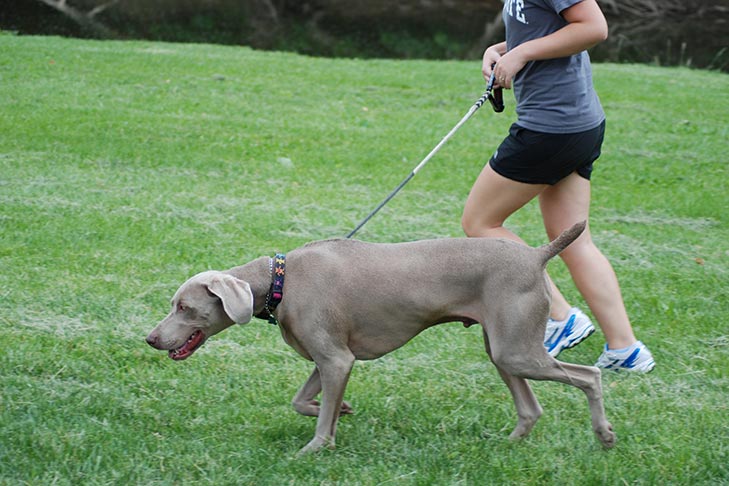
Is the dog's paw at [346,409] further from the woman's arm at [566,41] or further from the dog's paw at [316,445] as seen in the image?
the woman's arm at [566,41]

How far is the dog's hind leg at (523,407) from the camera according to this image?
3.96 meters

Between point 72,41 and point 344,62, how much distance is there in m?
4.16

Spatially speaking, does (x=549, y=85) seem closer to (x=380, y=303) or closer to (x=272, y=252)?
(x=380, y=303)

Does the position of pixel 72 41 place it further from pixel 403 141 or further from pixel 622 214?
pixel 622 214

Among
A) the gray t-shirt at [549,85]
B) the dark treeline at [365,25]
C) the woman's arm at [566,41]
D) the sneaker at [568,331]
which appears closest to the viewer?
the woman's arm at [566,41]

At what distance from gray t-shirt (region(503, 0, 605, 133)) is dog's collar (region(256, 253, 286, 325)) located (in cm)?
134

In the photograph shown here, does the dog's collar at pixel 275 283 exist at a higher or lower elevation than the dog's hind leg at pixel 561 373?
higher

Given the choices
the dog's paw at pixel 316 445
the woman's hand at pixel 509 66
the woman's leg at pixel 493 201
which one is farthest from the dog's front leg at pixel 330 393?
the woman's hand at pixel 509 66

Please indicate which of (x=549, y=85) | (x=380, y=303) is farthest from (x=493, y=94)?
(x=380, y=303)

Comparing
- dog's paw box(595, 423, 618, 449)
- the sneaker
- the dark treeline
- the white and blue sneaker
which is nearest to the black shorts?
the sneaker

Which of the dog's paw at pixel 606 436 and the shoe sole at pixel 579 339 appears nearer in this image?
the dog's paw at pixel 606 436

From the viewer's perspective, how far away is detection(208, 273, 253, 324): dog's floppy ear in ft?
11.9

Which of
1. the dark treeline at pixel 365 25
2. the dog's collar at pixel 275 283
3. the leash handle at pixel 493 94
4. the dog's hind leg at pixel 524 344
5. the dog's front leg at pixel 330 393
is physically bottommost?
the dark treeline at pixel 365 25

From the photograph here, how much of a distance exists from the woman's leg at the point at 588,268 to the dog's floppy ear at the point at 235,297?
1694mm
